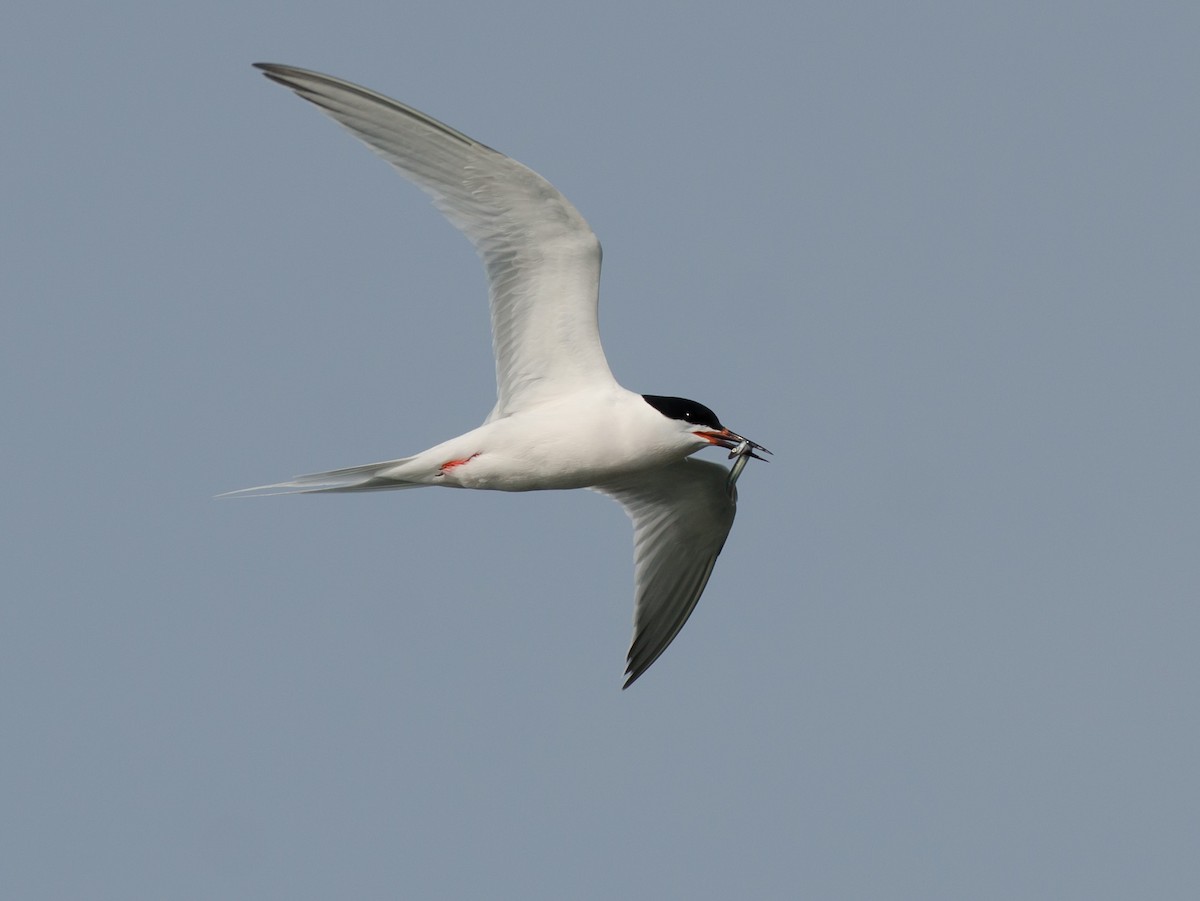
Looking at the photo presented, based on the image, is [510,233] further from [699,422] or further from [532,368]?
[699,422]

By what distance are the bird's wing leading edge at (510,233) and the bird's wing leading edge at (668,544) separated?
1.86 m

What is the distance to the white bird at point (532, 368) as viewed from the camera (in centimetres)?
991

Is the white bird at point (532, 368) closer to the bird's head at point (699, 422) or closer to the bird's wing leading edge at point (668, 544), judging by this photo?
the bird's head at point (699, 422)

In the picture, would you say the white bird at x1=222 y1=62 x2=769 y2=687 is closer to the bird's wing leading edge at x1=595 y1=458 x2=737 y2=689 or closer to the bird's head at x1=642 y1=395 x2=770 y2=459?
the bird's head at x1=642 y1=395 x2=770 y2=459

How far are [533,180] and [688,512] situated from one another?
3575mm

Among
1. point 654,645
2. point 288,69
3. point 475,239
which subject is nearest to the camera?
point 288,69

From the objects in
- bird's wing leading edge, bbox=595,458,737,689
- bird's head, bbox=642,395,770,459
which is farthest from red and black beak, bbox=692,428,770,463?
bird's wing leading edge, bbox=595,458,737,689

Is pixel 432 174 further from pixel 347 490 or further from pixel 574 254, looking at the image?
pixel 347 490

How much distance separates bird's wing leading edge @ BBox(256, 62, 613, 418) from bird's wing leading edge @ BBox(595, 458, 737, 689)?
1860mm

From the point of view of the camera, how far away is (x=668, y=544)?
12.6m

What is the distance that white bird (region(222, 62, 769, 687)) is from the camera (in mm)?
9914

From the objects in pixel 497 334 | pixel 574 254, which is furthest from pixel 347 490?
pixel 574 254

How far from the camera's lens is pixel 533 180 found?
389 inches

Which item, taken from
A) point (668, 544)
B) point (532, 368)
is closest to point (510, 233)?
point (532, 368)
